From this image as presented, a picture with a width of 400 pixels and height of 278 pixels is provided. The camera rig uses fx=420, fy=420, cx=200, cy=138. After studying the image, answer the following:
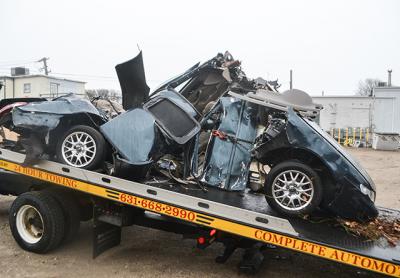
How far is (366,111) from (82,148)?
1026 inches

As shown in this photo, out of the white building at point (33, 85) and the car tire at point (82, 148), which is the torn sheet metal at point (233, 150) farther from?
the white building at point (33, 85)

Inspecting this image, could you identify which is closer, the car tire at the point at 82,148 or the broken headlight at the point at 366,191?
the broken headlight at the point at 366,191

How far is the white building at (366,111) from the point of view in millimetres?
27359

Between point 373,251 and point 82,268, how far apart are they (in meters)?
3.22

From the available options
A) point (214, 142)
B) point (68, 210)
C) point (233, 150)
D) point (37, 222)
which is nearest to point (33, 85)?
point (37, 222)

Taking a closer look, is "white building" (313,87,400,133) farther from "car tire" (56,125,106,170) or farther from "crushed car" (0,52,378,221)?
"car tire" (56,125,106,170)

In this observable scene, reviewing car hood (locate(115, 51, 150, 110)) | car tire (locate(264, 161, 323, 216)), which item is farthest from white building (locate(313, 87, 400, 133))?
car tire (locate(264, 161, 323, 216))

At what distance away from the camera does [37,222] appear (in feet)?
17.7

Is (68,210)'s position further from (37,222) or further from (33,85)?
(33,85)

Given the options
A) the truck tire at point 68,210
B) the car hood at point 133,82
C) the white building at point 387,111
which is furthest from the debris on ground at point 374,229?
the white building at point 387,111

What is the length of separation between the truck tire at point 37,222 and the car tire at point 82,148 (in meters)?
0.58

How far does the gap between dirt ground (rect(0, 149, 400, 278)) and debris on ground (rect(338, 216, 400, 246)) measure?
442 millimetres

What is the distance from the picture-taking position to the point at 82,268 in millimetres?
4957

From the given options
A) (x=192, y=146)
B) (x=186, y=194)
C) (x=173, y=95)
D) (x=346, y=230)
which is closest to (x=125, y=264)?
(x=186, y=194)
